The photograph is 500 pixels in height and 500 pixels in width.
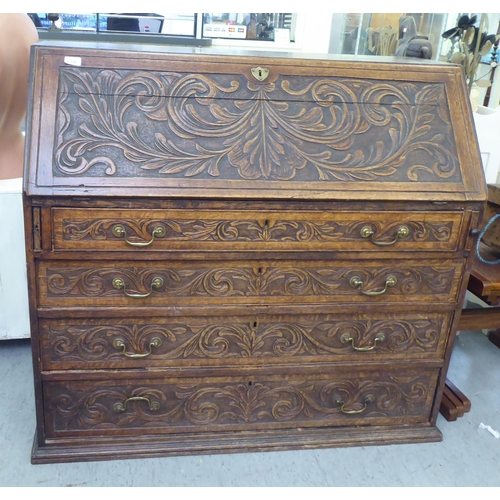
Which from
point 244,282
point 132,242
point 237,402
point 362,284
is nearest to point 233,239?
point 244,282

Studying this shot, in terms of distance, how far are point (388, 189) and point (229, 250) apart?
20.2 inches

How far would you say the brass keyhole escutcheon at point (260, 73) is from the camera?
5.32 feet

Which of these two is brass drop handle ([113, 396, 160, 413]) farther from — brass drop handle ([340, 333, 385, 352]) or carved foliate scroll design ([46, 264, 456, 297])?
brass drop handle ([340, 333, 385, 352])

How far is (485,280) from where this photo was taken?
1.90 meters

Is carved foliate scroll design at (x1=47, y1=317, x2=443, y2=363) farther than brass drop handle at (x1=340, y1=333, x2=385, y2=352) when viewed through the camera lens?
No

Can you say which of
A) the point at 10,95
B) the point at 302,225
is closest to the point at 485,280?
the point at 302,225

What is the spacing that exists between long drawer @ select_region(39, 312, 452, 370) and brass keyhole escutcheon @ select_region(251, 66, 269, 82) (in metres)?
0.74

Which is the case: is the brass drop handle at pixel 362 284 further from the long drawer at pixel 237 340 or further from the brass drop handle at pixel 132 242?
the brass drop handle at pixel 132 242

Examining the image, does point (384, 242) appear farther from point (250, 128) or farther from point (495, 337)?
point (495, 337)

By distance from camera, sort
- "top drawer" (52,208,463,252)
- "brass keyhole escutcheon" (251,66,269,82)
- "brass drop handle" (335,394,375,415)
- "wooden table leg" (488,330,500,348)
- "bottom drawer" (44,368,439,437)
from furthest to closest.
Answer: "wooden table leg" (488,330,500,348)
"brass drop handle" (335,394,375,415)
"bottom drawer" (44,368,439,437)
"brass keyhole escutcheon" (251,66,269,82)
"top drawer" (52,208,463,252)

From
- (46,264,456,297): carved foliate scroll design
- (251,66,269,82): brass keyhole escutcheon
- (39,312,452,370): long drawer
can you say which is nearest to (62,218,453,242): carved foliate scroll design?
(46,264,456,297): carved foliate scroll design

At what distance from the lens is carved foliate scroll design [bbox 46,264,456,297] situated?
159cm

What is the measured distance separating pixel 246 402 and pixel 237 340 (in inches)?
9.7

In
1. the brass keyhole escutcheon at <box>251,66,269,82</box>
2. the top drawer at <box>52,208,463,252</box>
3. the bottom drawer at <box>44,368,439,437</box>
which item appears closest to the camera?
the top drawer at <box>52,208,463,252</box>
